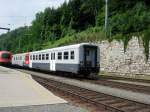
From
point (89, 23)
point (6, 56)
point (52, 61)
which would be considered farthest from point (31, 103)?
point (89, 23)

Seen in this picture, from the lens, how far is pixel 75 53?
99.2 ft

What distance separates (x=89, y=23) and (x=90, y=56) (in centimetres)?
4509

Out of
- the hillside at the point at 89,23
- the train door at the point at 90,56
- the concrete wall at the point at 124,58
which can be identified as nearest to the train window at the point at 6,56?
the hillside at the point at 89,23

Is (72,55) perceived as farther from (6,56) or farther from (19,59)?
(6,56)

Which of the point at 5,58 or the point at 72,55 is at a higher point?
the point at 5,58

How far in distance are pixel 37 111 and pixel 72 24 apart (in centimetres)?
6546

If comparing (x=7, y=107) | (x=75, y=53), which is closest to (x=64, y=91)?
(x=7, y=107)

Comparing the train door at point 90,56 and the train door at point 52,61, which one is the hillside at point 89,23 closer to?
the train door at point 90,56

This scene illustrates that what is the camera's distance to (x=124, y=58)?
3597cm

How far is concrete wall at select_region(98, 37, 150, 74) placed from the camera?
109 ft

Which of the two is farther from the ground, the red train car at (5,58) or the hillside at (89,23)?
the hillside at (89,23)

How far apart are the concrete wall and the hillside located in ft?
2.23

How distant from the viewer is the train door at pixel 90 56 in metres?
30.3

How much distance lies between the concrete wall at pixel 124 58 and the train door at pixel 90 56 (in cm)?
450
